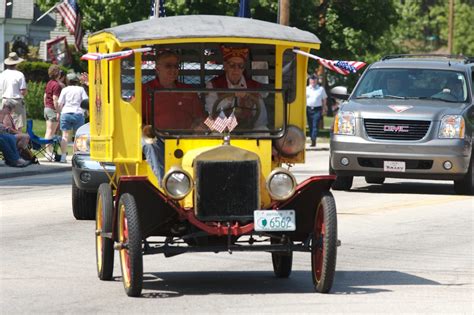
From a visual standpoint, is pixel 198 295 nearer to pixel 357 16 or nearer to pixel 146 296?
pixel 146 296

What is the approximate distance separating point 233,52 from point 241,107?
494 millimetres

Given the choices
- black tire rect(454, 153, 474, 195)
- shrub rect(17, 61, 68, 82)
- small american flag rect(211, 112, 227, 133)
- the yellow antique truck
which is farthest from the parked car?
shrub rect(17, 61, 68, 82)

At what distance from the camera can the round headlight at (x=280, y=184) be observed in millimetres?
10555

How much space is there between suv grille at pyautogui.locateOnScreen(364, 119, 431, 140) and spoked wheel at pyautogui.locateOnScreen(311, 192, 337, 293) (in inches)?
393

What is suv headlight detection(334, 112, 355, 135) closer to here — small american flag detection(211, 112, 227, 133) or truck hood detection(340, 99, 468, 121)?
truck hood detection(340, 99, 468, 121)

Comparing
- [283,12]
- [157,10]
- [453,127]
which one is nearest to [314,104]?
[283,12]

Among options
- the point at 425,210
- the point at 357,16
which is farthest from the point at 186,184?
the point at 357,16

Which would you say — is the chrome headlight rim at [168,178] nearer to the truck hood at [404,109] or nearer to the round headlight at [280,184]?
the round headlight at [280,184]

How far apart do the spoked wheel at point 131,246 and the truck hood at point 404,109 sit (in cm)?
1048

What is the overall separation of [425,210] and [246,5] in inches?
705

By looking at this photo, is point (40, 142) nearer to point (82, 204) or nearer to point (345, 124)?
point (345, 124)

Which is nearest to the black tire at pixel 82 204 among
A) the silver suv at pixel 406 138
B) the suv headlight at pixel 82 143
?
the suv headlight at pixel 82 143

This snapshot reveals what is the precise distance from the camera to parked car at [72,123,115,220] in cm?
1666

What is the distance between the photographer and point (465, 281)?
11805 millimetres
